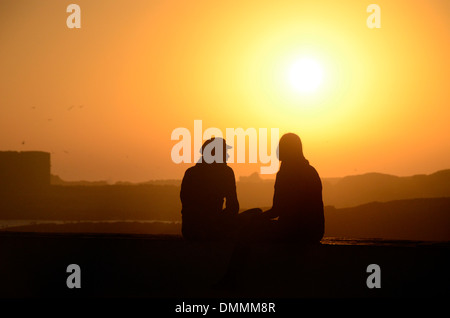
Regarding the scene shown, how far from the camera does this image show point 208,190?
10023 mm

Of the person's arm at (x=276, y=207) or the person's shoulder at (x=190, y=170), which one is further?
the person's shoulder at (x=190, y=170)

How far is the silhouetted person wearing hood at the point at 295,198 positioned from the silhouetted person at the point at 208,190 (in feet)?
4.01

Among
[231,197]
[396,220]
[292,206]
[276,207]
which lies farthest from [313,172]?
[396,220]

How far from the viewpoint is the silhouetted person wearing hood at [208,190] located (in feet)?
31.9

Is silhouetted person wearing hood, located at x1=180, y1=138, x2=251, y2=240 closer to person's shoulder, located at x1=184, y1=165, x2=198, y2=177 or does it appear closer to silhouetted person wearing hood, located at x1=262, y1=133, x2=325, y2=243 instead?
person's shoulder, located at x1=184, y1=165, x2=198, y2=177

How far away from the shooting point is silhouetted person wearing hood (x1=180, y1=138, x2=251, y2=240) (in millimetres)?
9727

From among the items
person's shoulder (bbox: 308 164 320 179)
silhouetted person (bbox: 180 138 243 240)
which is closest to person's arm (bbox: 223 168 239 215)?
silhouetted person (bbox: 180 138 243 240)

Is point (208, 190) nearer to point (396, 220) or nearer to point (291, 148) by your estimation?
point (291, 148)

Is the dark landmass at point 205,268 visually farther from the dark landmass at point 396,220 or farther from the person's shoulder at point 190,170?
the dark landmass at point 396,220

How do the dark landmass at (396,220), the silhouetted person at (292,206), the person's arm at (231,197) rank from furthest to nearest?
1. the dark landmass at (396,220)
2. the person's arm at (231,197)
3. the silhouetted person at (292,206)

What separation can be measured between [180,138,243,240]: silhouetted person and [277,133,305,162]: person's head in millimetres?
1407

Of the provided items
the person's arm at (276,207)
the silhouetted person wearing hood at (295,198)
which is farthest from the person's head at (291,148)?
the person's arm at (276,207)

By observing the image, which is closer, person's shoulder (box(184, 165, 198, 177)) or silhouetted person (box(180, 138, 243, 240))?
silhouetted person (box(180, 138, 243, 240))
